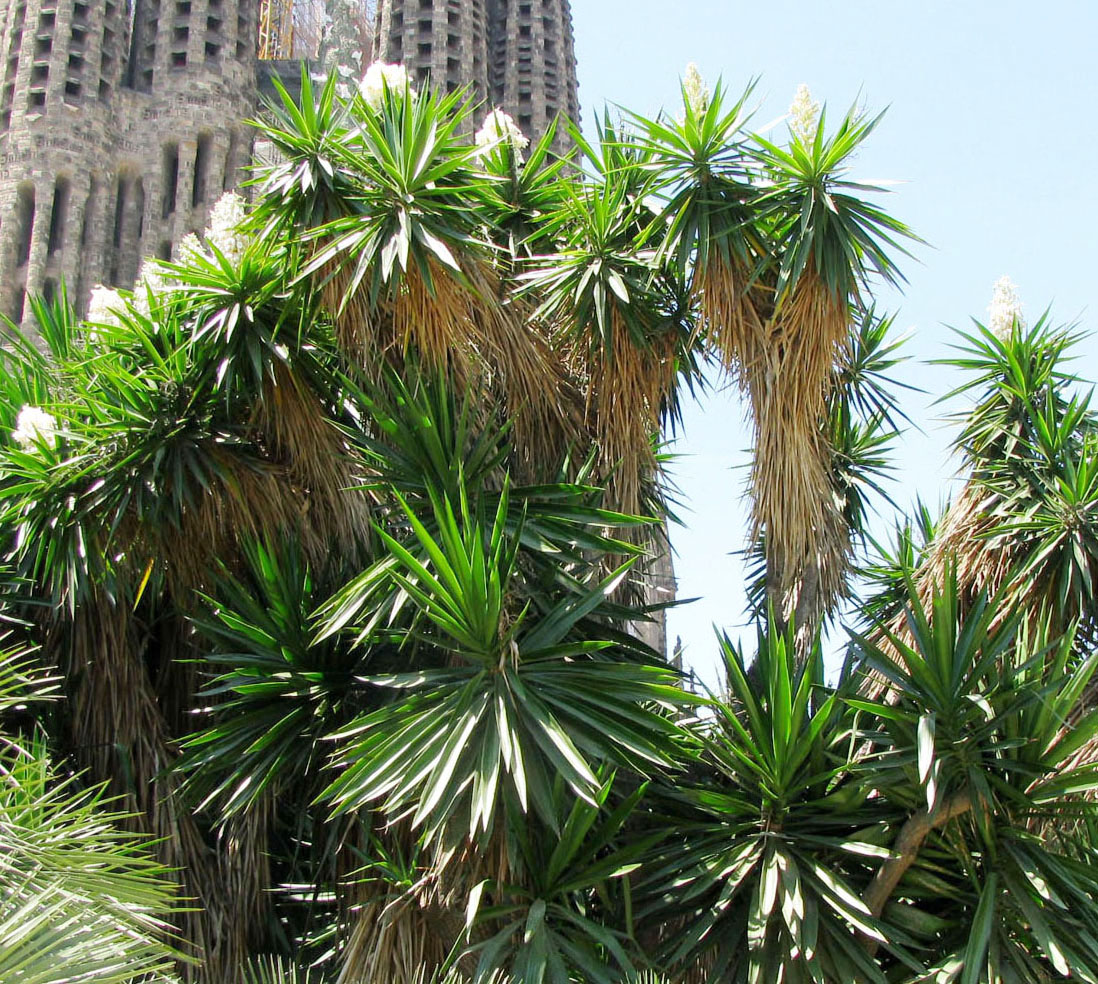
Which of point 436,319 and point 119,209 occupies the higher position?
point 119,209

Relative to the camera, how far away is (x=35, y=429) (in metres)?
8.15

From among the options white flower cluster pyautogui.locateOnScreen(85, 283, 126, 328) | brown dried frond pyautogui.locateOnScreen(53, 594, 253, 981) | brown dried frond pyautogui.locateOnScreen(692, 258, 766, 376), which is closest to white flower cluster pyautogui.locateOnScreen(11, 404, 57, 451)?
white flower cluster pyautogui.locateOnScreen(85, 283, 126, 328)

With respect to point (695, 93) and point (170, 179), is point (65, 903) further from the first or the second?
point (170, 179)

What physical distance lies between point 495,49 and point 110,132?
26.2 feet

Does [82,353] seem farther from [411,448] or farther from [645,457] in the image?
[645,457]

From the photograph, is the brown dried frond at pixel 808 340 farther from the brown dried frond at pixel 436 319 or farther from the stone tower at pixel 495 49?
the stone tower at pixel 495 49

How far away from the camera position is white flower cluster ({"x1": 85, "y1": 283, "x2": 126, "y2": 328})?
841 centimetres

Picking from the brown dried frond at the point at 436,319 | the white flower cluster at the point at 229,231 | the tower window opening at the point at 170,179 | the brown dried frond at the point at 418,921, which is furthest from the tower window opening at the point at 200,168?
the brown dried frond at the point at 418,921

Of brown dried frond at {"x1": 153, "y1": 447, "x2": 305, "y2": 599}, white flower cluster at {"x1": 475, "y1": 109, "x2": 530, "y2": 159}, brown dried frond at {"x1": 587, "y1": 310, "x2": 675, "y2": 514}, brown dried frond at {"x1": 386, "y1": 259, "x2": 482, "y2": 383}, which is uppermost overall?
white flower cluster at {"x1": 475, "y1": 109, "x2": 530, "y2": 159}

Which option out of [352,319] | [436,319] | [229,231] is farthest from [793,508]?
[229,231]

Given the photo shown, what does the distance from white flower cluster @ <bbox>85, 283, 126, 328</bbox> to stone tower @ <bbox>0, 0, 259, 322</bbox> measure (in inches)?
751

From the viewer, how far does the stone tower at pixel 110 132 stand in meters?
27.6

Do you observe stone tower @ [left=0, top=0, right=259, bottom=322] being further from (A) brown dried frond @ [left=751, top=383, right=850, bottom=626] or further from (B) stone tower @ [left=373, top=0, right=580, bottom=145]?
(A) brown dried frond @ [left=751, top=383, right=850, bottom=626]

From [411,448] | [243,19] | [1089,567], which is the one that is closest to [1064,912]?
[1089,567]
